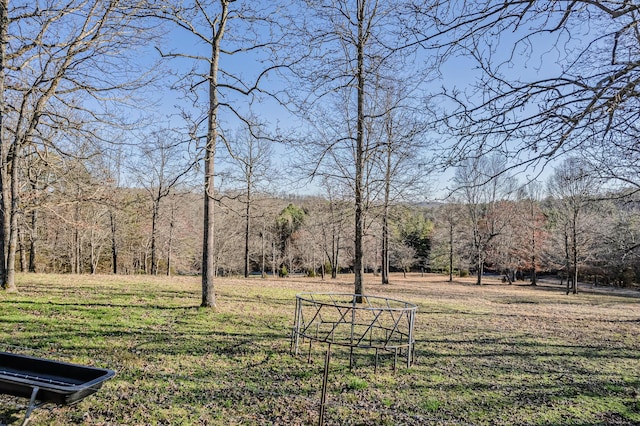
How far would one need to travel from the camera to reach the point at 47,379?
353 centimetres

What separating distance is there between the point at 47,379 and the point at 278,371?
9.21ft

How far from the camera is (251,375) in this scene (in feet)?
16.8

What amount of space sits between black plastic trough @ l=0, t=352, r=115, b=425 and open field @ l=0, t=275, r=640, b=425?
0.35 meters

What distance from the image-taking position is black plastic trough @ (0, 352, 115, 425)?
3.03 meters

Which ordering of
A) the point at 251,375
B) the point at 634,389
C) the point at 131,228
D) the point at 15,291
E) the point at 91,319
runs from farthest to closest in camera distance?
the point at 131,228 < the point at 15,291 < the point at 91,319 < the point at 634,389 < the point at 251,375

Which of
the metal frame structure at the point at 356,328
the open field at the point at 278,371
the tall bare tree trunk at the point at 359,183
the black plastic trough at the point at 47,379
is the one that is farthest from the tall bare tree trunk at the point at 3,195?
the tall bare tree trunk at the point at 359,183

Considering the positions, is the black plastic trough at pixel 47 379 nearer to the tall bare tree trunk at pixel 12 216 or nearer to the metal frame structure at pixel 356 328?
the metal frame structure at pixel 356 328

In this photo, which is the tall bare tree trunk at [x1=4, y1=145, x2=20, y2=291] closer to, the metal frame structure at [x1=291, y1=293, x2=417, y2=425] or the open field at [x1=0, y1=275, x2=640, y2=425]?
Answer: the open field at [x1=0, y1=275, x2=640, y2=425]

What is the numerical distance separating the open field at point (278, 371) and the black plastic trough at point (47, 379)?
1.16ft

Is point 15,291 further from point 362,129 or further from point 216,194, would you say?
point 362,129

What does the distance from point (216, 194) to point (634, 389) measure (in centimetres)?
896

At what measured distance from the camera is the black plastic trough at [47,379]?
3.03 metres

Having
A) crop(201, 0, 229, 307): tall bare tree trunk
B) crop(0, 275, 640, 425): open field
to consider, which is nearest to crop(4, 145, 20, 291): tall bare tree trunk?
crop(0, 275, 640, 425): open field

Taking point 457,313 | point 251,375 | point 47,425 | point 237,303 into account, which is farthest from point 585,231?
point 47,425
